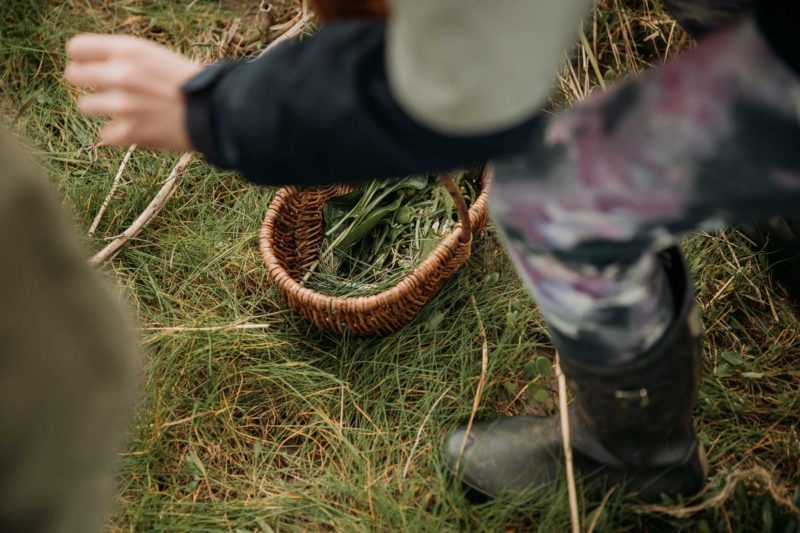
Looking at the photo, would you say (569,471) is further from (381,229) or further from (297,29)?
(297,29)

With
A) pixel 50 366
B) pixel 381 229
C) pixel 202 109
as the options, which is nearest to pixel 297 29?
pixel 381 229

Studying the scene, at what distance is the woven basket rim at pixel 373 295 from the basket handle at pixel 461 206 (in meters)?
0.02

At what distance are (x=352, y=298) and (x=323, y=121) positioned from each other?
68cm

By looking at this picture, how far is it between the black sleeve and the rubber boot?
810 millimetres

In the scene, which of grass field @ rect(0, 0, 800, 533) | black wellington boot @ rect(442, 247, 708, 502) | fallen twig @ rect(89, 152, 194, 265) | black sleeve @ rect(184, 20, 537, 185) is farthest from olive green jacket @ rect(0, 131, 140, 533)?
fallen twig @ rect(89, 152, 194, 265)

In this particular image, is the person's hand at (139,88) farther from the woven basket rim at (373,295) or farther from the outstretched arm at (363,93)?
the woven basket rim at (373,295)

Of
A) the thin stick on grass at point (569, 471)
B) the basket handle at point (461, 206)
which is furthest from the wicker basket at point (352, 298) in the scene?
the thin stick on grass at point (569, 471)

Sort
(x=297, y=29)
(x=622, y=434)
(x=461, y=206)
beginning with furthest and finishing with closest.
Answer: (x=297, y=29)
(x=461, y=206)
(x=622, y=434)

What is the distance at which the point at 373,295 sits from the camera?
1.31m

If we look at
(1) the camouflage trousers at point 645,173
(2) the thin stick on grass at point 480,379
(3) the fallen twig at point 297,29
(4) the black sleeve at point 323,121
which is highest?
(4) the black sleeve at point 323,121

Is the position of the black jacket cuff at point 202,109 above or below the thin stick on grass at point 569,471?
above

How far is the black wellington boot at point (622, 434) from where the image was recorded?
852mm

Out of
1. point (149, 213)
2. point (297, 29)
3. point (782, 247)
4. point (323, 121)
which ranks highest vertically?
point (323, 121)

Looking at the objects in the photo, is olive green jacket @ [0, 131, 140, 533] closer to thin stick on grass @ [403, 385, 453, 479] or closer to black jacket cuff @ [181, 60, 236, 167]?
black jacket cuff @ [181, 60, 236, 167]
